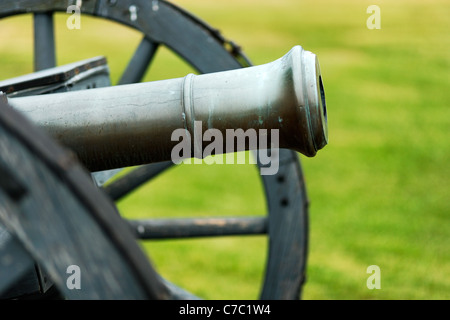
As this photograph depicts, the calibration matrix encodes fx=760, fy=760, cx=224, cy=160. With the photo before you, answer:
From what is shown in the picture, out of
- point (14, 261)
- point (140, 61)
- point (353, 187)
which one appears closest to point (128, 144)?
point (14, 261)

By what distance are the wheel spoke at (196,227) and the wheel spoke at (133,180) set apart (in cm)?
11

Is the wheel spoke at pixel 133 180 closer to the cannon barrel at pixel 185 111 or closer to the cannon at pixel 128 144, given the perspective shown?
the cannon at pixel 128 144

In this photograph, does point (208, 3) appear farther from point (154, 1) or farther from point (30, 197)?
point (30, 197)

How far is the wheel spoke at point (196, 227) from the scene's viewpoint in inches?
88.7

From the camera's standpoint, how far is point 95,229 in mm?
977

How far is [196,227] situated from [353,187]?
225cm

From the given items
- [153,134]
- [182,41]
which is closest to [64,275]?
[153,134]

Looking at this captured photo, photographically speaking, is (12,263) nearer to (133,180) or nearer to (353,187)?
(133,180)

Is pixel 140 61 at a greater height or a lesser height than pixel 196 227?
greater

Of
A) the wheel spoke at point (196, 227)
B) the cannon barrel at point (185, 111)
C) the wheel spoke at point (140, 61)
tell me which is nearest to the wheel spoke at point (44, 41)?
the wheel spoke at point (140, 61)

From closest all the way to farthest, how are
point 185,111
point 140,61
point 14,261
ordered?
point 14,261 < point 185,111 < point 140,61

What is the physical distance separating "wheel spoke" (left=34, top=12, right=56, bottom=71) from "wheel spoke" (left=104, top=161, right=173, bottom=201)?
0.40 m

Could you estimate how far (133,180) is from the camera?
7.42 ft
